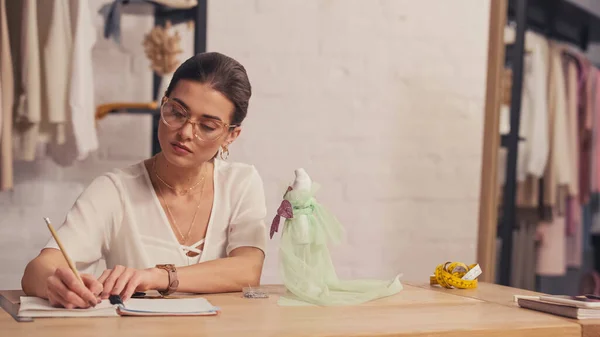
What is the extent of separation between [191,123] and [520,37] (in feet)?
6.91

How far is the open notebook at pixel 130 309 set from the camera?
1445mm

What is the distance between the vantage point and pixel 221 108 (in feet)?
6.54

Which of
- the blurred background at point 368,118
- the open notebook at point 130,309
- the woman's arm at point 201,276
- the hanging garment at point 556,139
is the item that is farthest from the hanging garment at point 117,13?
the hanging garment at point 556,139

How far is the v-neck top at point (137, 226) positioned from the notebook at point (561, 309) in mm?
668

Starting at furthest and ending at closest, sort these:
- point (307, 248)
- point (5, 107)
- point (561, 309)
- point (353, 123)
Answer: point (353, 123), point (5, 107), point (307, 248), point (561, 309)

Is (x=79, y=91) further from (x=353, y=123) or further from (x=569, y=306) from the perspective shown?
(x=569, y=306)

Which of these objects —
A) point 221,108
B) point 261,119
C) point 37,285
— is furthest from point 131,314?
point 261,119

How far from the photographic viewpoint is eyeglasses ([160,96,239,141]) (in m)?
1.93

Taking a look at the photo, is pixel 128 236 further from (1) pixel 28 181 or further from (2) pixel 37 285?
(1) pixel 28 181

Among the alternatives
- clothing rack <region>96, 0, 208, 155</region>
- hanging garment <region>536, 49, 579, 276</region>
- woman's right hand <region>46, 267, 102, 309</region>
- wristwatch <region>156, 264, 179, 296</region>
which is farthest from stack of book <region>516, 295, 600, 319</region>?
hanging garment <region>536, 49, 579, 276</region>

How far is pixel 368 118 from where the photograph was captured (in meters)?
3.56

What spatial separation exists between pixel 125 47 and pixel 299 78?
0.72 metres

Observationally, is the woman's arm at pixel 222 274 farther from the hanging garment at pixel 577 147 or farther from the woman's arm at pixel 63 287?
the hanging garment at pixel 577 147

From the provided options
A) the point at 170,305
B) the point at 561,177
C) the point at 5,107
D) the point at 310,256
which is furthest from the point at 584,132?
the point at 170,305
